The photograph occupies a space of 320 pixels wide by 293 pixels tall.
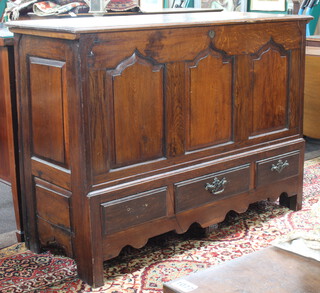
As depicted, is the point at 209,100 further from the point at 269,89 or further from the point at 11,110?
the point at 11,110

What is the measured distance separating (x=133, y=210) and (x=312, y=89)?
9.77 ft

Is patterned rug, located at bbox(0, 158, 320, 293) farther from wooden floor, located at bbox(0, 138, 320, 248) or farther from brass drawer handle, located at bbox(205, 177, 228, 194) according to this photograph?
brass drawer handle, located at bbox(205, 177, 228, 194)

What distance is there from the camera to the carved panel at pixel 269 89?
3293 mm

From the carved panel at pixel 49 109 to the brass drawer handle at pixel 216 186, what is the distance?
2.73 feet

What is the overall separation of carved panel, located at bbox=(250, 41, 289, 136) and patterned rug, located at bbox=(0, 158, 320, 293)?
57 cm

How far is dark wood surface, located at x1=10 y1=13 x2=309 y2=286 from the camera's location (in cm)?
260

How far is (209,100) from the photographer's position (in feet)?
10.1

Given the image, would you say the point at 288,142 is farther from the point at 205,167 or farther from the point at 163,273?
the point at 163,273

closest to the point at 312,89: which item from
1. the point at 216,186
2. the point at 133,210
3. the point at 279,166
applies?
the point at 279,166

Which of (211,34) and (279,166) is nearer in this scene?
(211,34)

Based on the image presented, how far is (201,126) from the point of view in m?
3.06

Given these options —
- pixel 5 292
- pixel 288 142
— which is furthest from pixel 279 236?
pixel 5 292

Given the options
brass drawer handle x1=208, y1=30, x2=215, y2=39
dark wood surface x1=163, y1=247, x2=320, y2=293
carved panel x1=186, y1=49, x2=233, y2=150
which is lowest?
dark wood surface x1=163, y1=247, x2=320, y2=293

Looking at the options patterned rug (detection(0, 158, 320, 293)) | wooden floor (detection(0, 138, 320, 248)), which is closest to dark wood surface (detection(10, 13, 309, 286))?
patterned rug (detection(0, 158, 320, 293))
